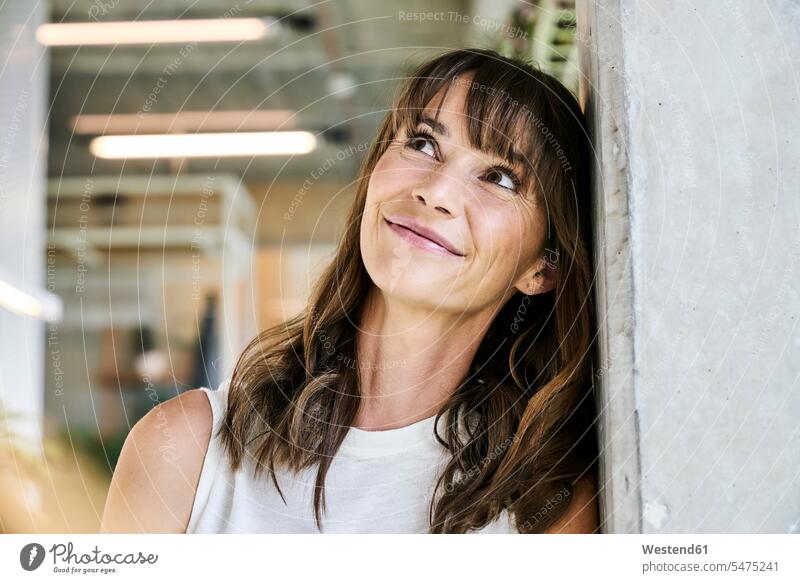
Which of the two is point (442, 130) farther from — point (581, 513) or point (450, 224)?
point (581, 513)

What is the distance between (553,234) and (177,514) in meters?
0.41

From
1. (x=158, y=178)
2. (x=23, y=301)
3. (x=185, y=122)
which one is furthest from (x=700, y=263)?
(x=158, y=178)

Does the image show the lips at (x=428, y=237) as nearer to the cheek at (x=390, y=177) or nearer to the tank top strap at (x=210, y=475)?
the cheek at (x=390, y=177)

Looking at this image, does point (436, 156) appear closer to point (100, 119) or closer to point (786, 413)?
point (786, 413)

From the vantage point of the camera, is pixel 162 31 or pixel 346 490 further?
pixel 162 31

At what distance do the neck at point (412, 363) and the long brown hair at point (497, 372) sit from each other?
0.4 inches

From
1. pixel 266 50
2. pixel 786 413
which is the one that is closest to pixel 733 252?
pixel 786 413

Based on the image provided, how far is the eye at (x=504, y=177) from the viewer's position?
69 centimetres

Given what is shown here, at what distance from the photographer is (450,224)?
2.24 ft

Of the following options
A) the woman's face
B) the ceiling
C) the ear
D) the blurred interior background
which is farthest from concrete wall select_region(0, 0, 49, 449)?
the ear

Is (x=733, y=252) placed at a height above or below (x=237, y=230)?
above

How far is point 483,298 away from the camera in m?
0.73

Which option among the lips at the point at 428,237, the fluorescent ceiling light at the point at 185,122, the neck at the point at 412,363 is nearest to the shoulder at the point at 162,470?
the neck at the point at 412,363

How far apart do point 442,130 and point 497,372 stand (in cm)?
22
